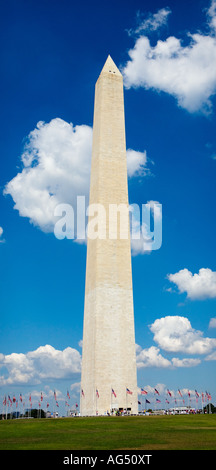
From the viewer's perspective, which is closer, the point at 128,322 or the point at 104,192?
the point at 128,322

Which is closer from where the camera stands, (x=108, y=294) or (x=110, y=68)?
(x=108, y=294)

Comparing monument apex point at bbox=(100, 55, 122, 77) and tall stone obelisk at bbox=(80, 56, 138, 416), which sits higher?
monument apex point at bbox=(100, 55, 122, 77)

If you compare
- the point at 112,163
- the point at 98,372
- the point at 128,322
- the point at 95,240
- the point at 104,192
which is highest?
the point at 112,163

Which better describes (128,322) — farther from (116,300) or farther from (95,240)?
(95,240)

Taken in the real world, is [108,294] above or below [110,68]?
below

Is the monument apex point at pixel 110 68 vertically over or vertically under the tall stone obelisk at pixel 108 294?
over

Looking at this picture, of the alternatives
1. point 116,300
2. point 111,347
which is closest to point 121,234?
point 116,300

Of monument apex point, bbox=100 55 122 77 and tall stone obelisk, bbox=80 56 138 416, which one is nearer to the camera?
tall stone obelisk, bbox=80 56 138 416

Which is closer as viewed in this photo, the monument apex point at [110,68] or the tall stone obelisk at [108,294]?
the tall stone obelisk at [108,294]
